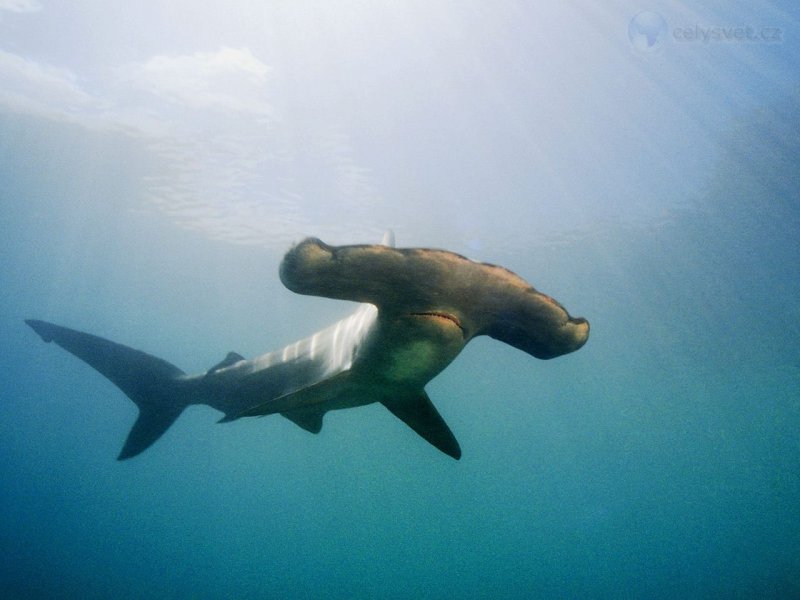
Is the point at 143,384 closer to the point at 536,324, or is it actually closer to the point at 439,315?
the point at 439,315

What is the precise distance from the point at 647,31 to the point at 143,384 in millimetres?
16129

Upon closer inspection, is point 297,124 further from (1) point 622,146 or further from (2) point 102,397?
(2) point 102,397

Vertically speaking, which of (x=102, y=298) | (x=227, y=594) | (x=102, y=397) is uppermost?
(x=102, y=298)

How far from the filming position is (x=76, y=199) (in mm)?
24156

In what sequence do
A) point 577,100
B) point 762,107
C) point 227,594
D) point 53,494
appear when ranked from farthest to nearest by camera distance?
point 53,494
point 227,594
point 577,100
point 762,107

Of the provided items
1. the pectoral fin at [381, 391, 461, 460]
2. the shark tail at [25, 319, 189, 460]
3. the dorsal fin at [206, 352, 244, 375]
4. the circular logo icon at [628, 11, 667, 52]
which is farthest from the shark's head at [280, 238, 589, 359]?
the circular logo icon at [628, 11, 667, 52]

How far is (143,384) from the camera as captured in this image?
615 centimetres

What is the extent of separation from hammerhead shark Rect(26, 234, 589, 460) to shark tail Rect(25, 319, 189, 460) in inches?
63.3

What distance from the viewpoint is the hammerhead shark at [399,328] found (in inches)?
86.8

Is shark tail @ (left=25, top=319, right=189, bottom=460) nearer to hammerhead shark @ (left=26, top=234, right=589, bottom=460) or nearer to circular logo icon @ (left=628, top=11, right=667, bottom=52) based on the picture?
hammerhead shark @ (left=26, top=234, right=589, bottom=460)

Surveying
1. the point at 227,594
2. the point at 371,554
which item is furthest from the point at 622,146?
the point at 371,554

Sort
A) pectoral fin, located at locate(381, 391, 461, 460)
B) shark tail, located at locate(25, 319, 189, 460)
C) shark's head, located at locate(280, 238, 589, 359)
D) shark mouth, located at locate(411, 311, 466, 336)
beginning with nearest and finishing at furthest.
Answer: shark's head, located at locate(280, 238, 589, 359) < shark mouth, located at locate(411, 311, 466, 336) < pectoral fin, located at locate(381, 391, 461, 460) < shark tail, located at locate(25, 319, 189, 460)

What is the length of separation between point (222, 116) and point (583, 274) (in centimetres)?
2008

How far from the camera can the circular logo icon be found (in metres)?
12.8
